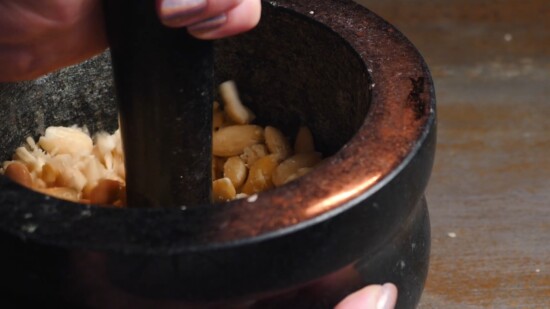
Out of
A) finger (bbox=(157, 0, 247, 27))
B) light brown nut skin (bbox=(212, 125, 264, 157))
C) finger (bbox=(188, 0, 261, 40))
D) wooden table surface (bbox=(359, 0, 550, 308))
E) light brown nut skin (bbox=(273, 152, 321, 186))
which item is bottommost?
wooden table surface (bbox=(359, 0, 550, 308))

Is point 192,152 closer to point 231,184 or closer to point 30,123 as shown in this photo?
point 231,184

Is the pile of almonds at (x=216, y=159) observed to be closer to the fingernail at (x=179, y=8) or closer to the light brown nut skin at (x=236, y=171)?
the light brown nut skin at (x=236, y=171)

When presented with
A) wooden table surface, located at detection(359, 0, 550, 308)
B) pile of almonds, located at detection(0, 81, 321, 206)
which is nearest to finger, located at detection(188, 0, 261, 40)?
pile of almonds, located at detection(0, 81, 321, 206)

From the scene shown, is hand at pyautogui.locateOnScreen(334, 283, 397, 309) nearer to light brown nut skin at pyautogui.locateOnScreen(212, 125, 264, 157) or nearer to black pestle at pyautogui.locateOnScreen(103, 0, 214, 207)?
black pestle at pyautogui.locateOnScreen(103, 0, 214, 207)

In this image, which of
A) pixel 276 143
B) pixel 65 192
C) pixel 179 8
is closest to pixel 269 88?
pixel 276 143

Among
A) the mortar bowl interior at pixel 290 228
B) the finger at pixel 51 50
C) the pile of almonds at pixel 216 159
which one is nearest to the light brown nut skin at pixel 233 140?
the pile of almonds at pixel 216 159

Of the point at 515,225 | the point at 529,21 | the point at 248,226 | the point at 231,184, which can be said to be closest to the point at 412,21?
the point at 529,21
